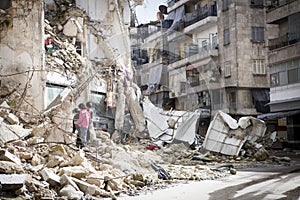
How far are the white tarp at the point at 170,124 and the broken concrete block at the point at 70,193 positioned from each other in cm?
1246

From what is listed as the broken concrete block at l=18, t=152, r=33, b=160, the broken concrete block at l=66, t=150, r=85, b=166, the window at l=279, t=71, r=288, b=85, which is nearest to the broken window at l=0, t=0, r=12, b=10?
the broken concrete block at l=18, t=152, r=33, b=160

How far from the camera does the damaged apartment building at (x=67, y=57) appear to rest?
13.9m

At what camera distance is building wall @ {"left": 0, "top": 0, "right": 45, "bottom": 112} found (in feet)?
45.6

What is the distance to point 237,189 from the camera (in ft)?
33.0

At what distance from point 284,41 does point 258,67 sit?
7404 millimetres

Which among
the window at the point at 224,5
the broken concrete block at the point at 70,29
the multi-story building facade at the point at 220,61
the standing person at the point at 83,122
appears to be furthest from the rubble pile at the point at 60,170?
the window at the point at 224,5

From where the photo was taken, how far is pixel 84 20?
75.1 ft

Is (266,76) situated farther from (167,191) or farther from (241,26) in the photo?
(167,191)

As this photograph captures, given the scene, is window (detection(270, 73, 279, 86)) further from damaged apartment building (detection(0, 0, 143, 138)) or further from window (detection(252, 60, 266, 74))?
damaged apartment building (detection(0, 0, 143, 138))

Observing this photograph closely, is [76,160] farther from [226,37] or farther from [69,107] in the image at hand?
[226,37]

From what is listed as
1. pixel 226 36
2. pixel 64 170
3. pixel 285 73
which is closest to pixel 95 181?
pixel 64 170

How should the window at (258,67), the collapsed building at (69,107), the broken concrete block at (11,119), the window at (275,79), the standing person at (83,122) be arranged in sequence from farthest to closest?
the window at (258,67) → the window at (275,79) → the standing person at (83,122) → the broken concrete block at (11,119) → the collapsed building at (69,107)

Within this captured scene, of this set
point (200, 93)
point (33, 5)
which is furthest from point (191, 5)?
point (33, 5)

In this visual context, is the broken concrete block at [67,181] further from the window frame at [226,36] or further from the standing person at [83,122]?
the window frame at [226,36]
